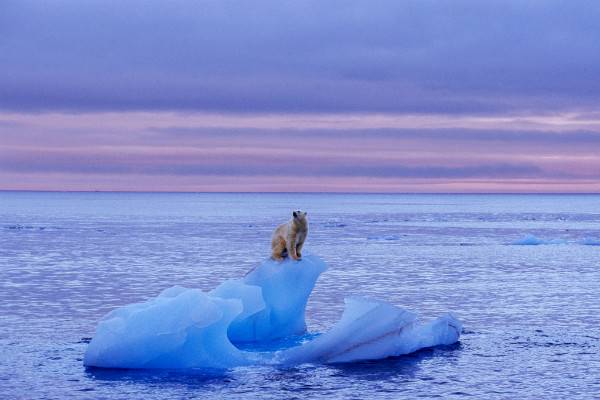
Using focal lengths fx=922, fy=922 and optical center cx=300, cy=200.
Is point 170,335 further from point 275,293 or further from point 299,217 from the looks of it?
point 299,217

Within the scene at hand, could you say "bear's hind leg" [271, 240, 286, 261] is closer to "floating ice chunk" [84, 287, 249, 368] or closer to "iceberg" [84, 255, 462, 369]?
"iceberg" [84, 255, 462, 369]

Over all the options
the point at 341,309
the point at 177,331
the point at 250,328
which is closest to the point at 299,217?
the point at 250,328

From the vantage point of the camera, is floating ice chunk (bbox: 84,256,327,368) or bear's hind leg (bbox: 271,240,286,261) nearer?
floating ice chunk (bbox: 84,256,327,368)

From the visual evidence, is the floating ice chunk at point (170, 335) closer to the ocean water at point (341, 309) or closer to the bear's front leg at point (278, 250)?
the ocean water at point (341, 309)

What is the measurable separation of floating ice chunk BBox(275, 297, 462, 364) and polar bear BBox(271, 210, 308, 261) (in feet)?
6.72

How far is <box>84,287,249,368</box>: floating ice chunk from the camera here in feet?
51.7

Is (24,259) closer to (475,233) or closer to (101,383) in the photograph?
(101,383)

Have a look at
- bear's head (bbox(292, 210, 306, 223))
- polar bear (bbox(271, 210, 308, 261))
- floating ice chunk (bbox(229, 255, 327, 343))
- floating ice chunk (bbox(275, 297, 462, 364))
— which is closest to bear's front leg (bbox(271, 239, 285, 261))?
polar bear (bbox(271, 210, 308, 261))

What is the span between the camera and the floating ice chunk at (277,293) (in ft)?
60.8

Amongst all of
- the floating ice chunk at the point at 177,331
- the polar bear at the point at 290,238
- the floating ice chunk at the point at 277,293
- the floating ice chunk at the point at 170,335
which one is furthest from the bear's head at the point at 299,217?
the floating ice chunk at the point at 170,335

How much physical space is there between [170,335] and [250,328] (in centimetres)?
329

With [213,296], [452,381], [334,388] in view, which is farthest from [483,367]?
[213,296]

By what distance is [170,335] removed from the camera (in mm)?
15750

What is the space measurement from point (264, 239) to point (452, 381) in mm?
44535
